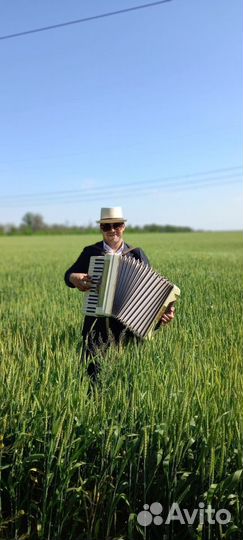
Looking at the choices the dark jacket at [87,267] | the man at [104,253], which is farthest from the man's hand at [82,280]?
the dark jacket at [87,267]

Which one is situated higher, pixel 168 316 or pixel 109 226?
pixel 109 226

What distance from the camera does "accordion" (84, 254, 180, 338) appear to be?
378 centimetres

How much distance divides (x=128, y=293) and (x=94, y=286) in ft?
0.84

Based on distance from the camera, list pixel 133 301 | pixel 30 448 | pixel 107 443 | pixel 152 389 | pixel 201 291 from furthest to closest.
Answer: pixel 201 291 < pixel 133 301 < pixel 152 389 < pixel 30 448 < pixel 107 443

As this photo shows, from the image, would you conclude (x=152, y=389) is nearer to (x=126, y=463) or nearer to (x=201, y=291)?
(x=126, y=463)

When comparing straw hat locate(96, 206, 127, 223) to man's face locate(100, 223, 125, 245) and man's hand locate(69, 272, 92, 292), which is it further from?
man's hand locate(69, 272, 92, 292)

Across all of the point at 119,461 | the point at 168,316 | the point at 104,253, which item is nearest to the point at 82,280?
the point at 104,253

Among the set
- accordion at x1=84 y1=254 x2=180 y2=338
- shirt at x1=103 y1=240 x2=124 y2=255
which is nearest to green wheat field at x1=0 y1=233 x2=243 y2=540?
accordion at x1=84 y1=254 x2=180 y2=338

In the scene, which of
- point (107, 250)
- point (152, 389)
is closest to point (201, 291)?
point (107, 250)

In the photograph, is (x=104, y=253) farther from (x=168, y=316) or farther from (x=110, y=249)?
(x=168, y=316)

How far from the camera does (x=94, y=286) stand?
379 centimetres

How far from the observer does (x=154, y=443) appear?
257cm

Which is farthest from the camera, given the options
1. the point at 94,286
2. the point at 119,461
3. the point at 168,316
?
the point at 168,316

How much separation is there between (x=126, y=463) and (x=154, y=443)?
0.65 ft
